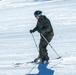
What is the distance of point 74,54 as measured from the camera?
39.7 ft

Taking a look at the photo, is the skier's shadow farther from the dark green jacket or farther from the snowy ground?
the dark green jacket

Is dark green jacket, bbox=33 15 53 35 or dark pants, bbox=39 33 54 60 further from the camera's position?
dark pants, bbox=39 33 54 60

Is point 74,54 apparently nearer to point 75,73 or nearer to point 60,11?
point 75,73

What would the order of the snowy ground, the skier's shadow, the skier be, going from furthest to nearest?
1. the snowy ground
2. the skier
3. the skier's shadow

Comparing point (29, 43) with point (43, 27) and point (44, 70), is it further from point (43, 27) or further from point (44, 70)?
point (44, 70)

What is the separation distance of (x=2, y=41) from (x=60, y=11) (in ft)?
35.8

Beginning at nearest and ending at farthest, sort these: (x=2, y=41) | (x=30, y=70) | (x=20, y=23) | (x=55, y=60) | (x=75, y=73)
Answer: (x=75, y=73)
(x=30, y=70)
(x=55, y=60)
(x=2, y=41)
(x=20, y=23)

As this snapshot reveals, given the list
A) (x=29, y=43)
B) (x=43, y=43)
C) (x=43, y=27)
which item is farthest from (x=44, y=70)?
(x=29, y=43)

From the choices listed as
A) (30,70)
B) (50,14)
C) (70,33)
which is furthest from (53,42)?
(50,14)

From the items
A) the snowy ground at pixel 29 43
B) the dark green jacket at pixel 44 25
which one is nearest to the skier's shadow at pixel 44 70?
the snowy ground at pixel 29 43

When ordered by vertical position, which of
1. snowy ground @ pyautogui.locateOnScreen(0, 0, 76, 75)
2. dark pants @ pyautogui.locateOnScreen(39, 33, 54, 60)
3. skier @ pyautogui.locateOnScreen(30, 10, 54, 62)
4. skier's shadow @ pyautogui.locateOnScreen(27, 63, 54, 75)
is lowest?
snowy ground @ pyautogui.locateOnScreen(0, 0, 76, 75)

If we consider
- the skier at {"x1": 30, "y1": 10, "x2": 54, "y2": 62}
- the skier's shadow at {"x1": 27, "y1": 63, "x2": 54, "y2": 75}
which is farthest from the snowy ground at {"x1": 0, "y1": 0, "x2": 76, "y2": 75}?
the skier at {"x1": 30, "y1": 10, "x2": 54, "y2": 62}

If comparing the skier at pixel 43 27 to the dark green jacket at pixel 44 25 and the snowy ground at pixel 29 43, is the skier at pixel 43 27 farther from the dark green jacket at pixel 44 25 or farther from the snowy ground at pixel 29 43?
the snowy ground at pixel 29 43

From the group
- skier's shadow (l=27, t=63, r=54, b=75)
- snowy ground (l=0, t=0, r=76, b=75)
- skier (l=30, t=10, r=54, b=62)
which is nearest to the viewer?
skier's shadow (l=27, t=63, r=54, b=75)
